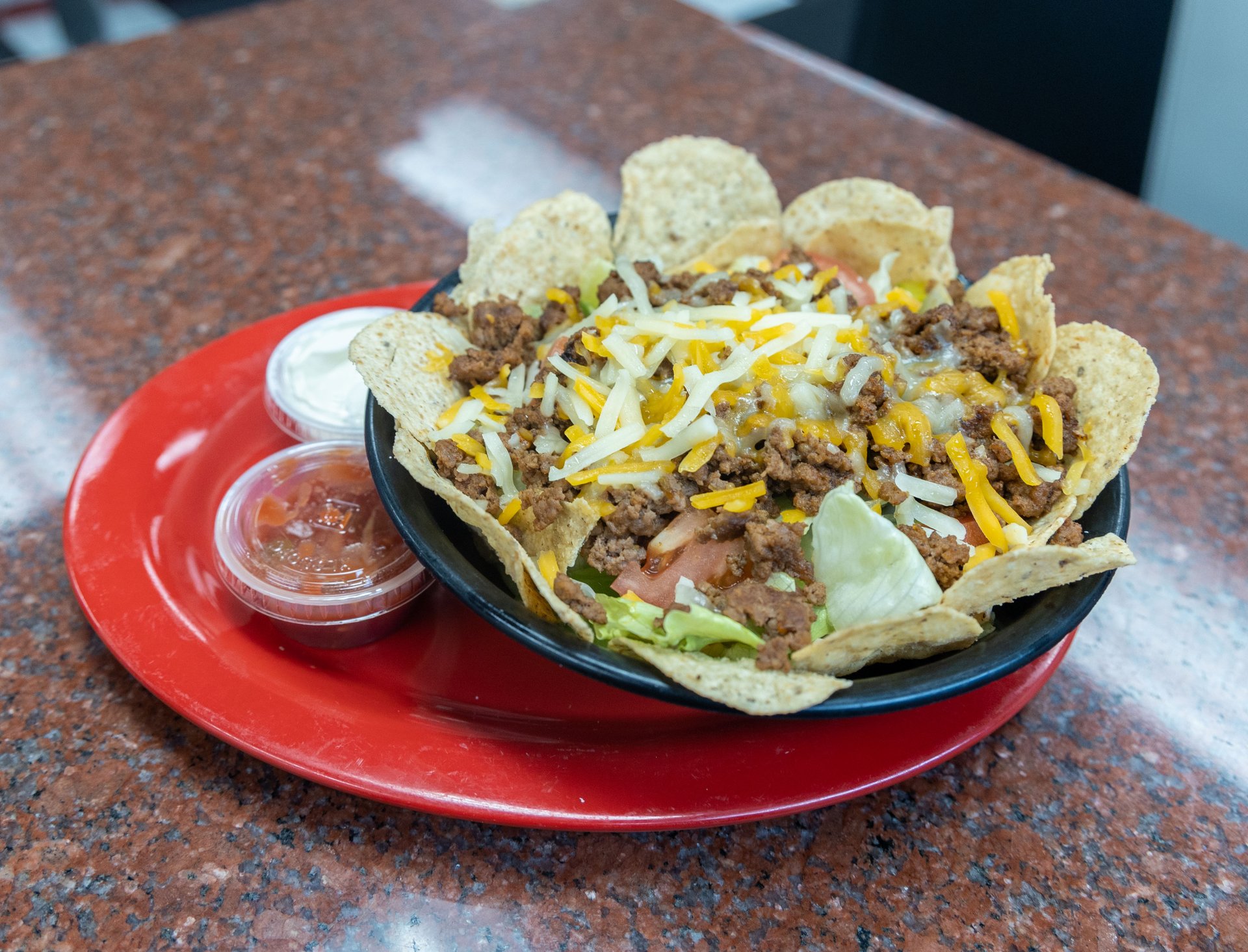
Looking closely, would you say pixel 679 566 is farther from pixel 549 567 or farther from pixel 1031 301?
pixel 1031 301

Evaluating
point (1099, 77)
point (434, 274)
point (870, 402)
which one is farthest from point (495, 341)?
point (1099, 77)

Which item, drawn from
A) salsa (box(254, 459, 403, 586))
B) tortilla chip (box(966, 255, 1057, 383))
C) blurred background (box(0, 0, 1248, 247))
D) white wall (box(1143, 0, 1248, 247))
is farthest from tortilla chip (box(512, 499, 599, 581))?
white wall (box(1143, 0, 1248, 247))

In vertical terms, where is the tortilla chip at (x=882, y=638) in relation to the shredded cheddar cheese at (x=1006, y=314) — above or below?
below

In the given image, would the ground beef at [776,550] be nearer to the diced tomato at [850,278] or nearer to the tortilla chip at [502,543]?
the tortilla chip at [502,543]

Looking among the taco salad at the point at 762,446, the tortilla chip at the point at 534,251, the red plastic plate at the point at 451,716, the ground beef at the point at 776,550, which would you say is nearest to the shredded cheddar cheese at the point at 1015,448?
the taco salad at the point at 762,446

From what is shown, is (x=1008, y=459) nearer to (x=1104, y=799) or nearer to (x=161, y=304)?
(x=1104, y=799)
